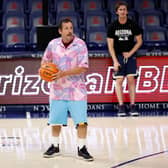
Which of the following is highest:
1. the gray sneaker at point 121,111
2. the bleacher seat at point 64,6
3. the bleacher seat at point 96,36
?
the bleacher seat at point 64,6

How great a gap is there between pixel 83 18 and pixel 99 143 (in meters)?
6.85

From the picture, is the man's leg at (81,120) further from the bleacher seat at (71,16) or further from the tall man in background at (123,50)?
the bleacher seat at (71,16)

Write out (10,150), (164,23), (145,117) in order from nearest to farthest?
1. (10,150)
2. (145,117)
3. (164,23)

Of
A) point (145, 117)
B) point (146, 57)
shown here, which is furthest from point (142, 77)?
point (145, 117)

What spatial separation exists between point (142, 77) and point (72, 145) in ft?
12.8

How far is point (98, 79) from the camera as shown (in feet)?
36.3

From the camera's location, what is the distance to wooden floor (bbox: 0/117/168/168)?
6.39 meters

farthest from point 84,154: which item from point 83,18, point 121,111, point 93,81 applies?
point 83,18

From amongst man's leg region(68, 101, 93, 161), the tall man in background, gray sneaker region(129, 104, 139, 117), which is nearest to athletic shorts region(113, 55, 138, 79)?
the tall man in background

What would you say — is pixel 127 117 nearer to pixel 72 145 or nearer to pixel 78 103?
pixel 72 145

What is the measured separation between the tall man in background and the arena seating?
5.36ft

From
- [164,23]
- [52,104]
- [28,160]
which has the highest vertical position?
[164,23]

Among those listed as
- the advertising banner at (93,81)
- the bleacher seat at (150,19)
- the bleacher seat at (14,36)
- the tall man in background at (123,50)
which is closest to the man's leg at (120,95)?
the tall man in background at (123,50)

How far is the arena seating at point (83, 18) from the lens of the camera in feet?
42.5
